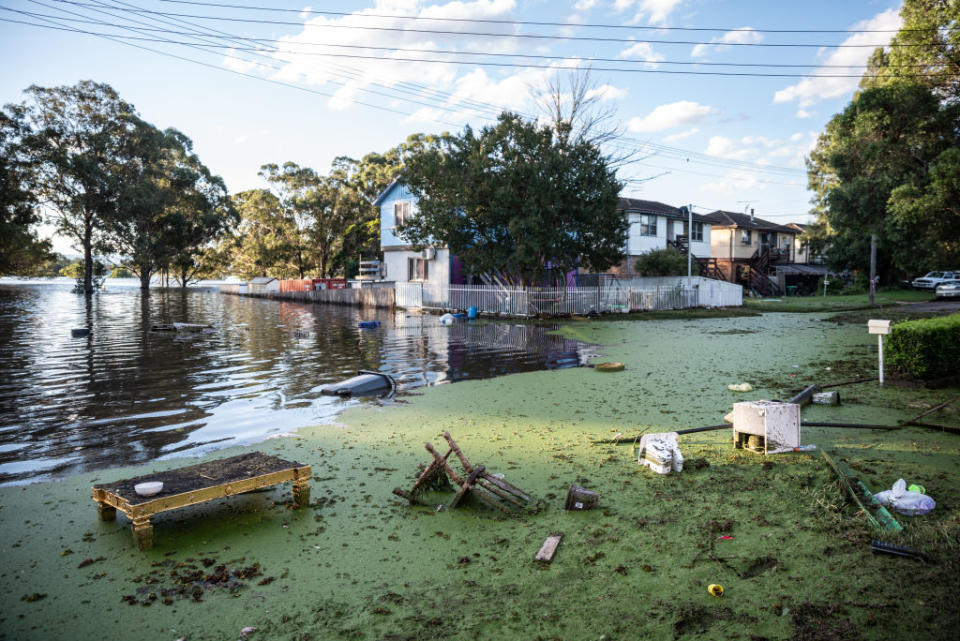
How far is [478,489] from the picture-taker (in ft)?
17.7

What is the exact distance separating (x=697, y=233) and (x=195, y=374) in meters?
43.3

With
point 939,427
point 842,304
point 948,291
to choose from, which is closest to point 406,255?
point 842,304

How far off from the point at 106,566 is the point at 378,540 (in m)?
1.95

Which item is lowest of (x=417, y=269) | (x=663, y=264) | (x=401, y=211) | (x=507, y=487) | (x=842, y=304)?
(x=507, y=487)

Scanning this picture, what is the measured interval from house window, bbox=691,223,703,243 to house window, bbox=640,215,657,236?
4.77m

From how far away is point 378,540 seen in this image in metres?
4.76

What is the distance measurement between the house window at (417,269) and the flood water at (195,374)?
10.6 metres

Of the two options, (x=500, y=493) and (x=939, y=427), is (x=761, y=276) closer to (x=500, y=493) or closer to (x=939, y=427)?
(x=939, y=427)

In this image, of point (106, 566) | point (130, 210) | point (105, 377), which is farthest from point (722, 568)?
point (130, 210)

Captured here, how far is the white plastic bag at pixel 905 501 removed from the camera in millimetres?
4906

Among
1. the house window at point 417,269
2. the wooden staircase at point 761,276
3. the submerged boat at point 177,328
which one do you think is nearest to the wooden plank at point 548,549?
the submerged boat at point 177,328

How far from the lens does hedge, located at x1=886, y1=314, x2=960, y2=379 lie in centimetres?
995

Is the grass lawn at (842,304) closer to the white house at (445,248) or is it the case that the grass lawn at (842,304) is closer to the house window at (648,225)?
the white house at (445,248)

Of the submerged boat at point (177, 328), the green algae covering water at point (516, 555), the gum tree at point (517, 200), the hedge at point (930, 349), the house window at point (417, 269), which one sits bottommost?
the green algae covering water at point (516, 555)
